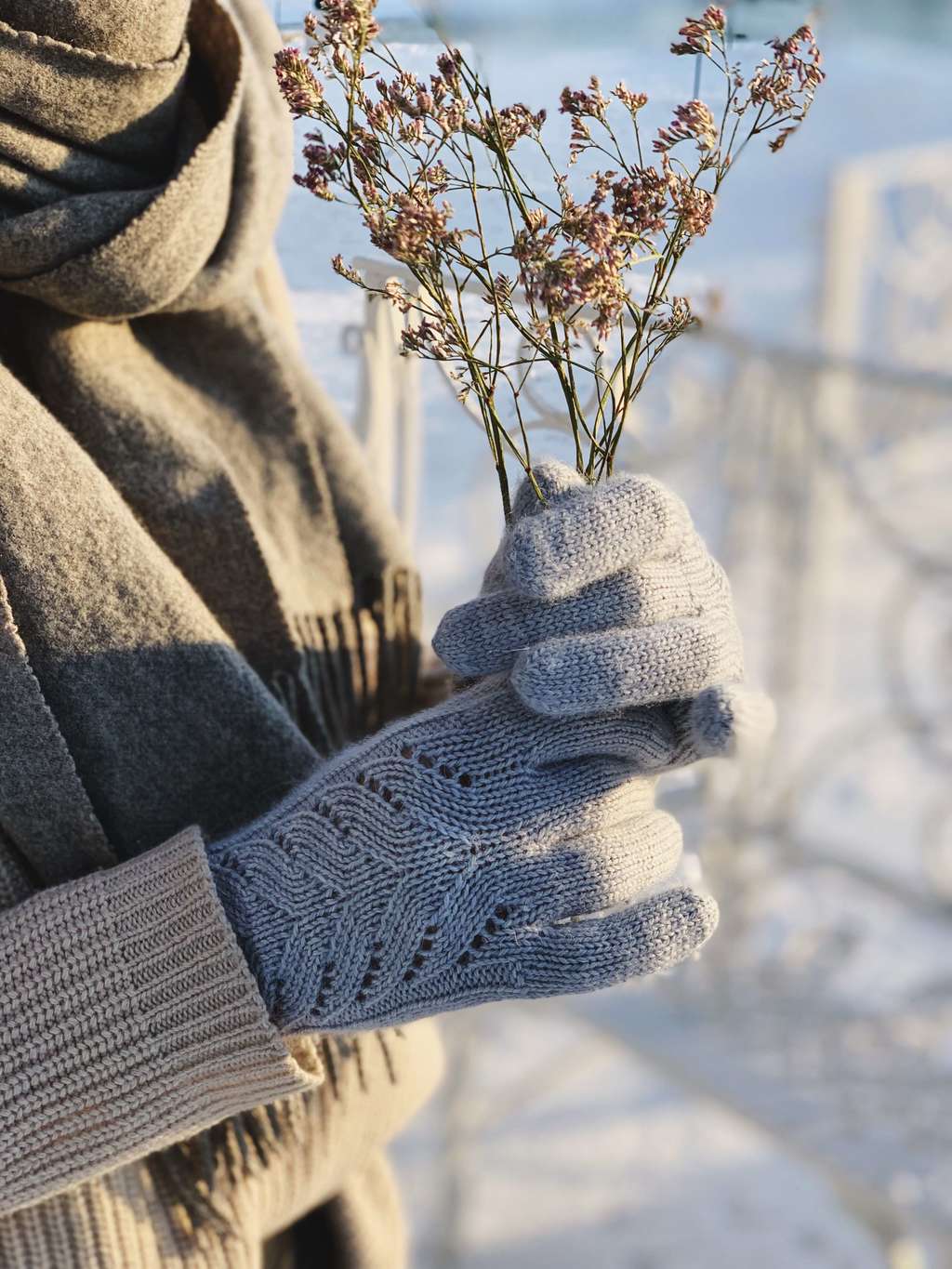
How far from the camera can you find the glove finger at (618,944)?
0.54m

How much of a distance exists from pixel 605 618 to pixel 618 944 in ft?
0.50

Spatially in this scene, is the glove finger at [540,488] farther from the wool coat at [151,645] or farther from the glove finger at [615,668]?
the wool coat at [151,645]

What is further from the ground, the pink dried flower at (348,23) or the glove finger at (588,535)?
the pink dried flower at (348,23)

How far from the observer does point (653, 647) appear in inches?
20.4

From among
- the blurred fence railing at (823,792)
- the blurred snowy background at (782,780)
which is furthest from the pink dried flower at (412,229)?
the blurred fence railing at (823,792)

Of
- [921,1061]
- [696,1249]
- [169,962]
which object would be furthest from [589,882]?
[696,1249]

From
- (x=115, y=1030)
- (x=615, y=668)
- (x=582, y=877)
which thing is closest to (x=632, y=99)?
(x=615, y=668)

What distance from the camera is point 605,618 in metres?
0.53

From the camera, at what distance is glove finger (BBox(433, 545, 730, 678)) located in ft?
1.75

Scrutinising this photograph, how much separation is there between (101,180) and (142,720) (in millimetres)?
291

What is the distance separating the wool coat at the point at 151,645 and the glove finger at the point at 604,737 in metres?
0.17

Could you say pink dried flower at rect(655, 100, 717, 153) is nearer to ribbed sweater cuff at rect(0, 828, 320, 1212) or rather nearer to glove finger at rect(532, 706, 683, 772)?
glove finger at rect(532, 706, 683, 772)

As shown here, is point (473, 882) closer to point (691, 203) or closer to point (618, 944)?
point (618, 944)

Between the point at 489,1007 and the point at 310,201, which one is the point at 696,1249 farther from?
the point at 310,201
